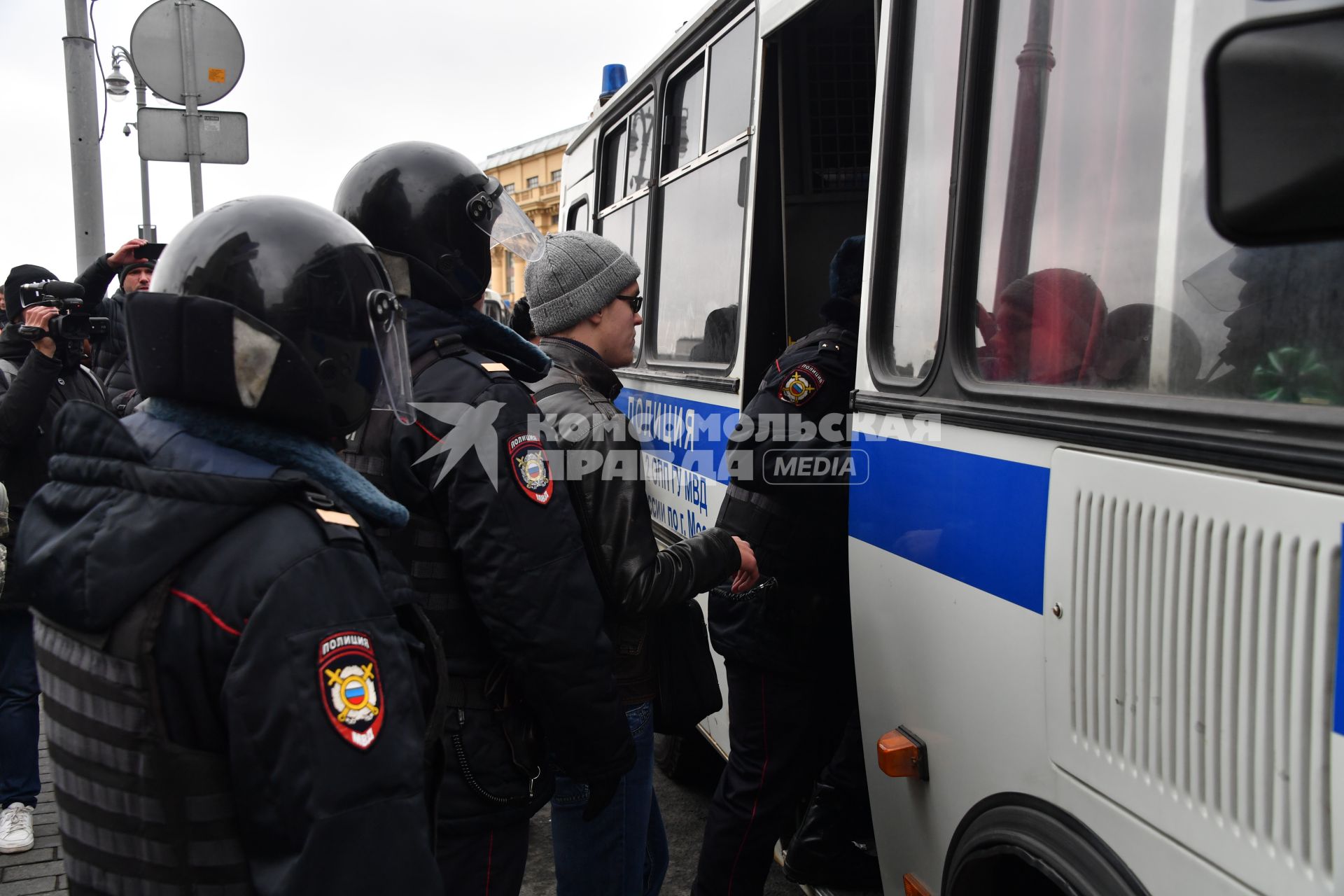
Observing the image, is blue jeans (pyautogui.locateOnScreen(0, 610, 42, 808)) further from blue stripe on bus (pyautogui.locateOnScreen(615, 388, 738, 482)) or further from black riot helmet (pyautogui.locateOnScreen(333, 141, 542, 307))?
black riot helmet (pyautogui.locateOnScreen(333, 141, 542, 307))

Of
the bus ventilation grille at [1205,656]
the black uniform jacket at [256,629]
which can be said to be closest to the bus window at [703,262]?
the bus ventilation grille at [1205,656]

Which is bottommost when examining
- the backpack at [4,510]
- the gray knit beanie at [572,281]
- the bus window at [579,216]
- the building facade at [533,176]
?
the backpack at [4,510]

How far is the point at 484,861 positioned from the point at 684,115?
3319mm

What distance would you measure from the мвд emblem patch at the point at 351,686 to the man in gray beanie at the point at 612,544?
96 centimetres

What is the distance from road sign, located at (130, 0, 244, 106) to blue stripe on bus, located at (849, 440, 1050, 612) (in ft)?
15.0

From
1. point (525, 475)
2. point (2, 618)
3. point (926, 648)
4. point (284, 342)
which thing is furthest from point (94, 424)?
point (2, 618)

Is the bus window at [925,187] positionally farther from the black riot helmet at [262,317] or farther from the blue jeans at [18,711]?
the blue jeans at [18,711]

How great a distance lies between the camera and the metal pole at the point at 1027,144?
1.92 meters

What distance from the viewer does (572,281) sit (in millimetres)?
2598

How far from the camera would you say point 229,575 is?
1133 mm

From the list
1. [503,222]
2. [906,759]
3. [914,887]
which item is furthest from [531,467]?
[914,887]

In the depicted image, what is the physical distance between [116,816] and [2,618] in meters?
3.47

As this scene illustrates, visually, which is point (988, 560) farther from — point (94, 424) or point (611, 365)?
point (94, 424)

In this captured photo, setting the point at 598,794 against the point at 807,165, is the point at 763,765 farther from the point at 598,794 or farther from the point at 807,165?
the point at 807,165
